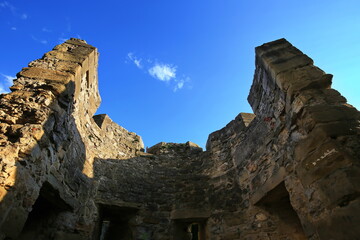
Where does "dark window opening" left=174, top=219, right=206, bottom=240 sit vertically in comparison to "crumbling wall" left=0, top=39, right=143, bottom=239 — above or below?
below

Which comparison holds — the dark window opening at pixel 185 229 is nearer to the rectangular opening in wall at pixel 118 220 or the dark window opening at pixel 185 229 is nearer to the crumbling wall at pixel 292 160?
the crumbling wall at pixel 292 160

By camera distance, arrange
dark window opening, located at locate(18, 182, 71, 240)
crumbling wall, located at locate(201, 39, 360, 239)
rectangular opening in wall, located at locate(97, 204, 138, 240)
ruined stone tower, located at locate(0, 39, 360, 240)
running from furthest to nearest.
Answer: rectangular opening in wall, located at locate(97, 204, 138, 240) → dark window opening, located at locate(18, 182, 71, 240) → ruined stone tower, located at locate(0, 39, 360, 240) → crumbling wall, located at locate(201, 39, 360, 239)

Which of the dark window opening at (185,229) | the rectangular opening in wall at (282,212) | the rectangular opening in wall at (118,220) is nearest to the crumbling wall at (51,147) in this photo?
the rectangular opening in wall at (118,220)

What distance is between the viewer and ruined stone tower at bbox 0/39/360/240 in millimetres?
2340

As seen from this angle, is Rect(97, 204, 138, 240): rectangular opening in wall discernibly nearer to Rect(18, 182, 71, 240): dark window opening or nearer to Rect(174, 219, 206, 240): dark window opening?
Rect(174, 219, 206, 240): dark window opening

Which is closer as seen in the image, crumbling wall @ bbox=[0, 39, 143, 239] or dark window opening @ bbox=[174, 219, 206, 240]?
crumbling wall @ bbox=[0, 39, 143, 239]

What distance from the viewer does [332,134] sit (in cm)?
232

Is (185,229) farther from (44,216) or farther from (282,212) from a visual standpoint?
(44,216)

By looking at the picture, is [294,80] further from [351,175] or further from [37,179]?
[37,179]

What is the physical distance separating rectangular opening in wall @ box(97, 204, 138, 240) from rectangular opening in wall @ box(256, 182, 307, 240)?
9.79 feet

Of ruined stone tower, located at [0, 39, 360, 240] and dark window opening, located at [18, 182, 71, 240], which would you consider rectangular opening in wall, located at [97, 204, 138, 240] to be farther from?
dark window opening, located at [18, 182, 71, 240]

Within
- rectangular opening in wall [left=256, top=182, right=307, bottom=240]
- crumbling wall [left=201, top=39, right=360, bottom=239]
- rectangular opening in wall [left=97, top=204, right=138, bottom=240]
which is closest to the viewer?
crumbling wall [left=201, top=39, right=360, bottom=239]

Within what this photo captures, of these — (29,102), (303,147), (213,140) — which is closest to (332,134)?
(303,147)

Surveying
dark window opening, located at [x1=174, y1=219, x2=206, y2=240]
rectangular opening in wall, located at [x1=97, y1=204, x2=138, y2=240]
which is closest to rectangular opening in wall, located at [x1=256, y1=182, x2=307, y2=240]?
dark window opening, located at [x1=174, y1=219, x2=206, y2=240]
